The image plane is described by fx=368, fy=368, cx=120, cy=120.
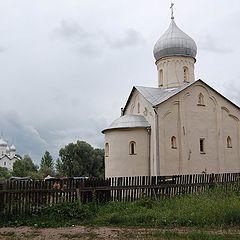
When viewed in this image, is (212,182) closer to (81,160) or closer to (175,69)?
(175,69)

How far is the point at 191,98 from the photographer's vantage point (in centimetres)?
2450

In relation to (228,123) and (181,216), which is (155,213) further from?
(228,123)

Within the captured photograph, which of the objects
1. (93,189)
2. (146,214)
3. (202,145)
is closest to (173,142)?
(202,145)

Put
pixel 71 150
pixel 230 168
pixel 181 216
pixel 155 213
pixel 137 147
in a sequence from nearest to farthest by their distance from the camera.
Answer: pixel 181 216 < pixel 155 213 < pixel 137 147 < pixel 230 168 < pixel 71 150

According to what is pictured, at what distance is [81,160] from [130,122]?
29.1m

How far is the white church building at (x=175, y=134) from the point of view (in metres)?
23.0

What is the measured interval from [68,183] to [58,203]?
0.99m

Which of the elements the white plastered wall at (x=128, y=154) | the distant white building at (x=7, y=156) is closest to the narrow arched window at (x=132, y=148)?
the white plastered wall at (x=128, y=154)

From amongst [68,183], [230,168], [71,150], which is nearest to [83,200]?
[68,183]

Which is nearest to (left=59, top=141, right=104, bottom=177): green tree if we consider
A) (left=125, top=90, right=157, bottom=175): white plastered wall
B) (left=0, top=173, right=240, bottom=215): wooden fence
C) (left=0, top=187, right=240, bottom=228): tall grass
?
(left=125, top=90, right=157, bottom=175): white plastered wall

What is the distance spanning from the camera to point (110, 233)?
9078mm

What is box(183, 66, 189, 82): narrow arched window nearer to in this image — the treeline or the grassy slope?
the grassy slope

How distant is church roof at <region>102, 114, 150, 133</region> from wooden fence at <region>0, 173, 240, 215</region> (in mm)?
7791

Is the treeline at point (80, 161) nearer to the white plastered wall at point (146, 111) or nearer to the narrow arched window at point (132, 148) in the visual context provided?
the white plastered wall at point (146, 111)
